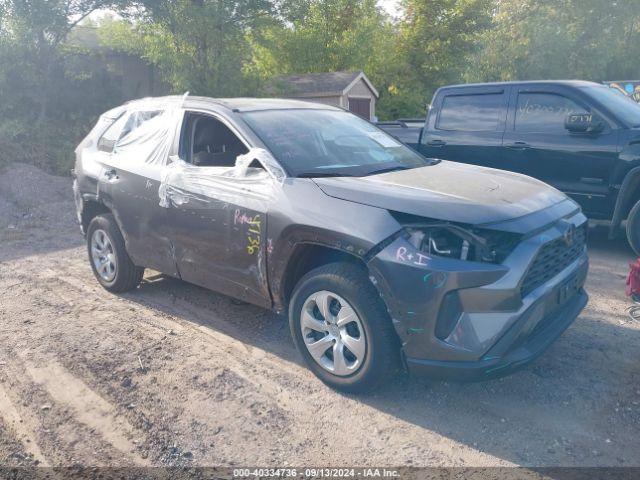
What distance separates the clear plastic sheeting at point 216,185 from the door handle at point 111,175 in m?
0.80

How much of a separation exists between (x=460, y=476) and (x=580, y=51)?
95.1 ft

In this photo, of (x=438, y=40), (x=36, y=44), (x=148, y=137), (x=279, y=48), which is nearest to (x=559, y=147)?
(x=148, y=137)

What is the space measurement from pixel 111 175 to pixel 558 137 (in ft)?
16.4

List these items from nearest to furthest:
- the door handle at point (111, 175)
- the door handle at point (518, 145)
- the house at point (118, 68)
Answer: the door handle at point (111, 175) → the door handle at point (518, 145) → the house at point (118, 68)

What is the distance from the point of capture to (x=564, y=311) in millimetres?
3873

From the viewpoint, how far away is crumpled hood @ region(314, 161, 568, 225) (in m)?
A: 3.38

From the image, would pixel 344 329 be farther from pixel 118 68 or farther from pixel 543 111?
pixel 118 68

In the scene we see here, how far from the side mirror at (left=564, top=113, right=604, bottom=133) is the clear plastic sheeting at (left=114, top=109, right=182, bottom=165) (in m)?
4.33

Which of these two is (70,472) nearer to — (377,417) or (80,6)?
(377,417)

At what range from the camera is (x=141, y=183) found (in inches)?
200

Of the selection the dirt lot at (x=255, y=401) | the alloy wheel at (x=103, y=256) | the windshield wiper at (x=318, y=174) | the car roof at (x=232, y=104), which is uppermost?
the car roof at (x=232, y=104)

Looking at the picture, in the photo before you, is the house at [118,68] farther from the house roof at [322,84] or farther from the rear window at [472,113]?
the rear window at [472,113]

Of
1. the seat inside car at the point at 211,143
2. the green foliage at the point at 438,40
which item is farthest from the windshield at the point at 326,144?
the green foliage at the point at 438,40

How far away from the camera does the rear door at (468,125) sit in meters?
7.38
